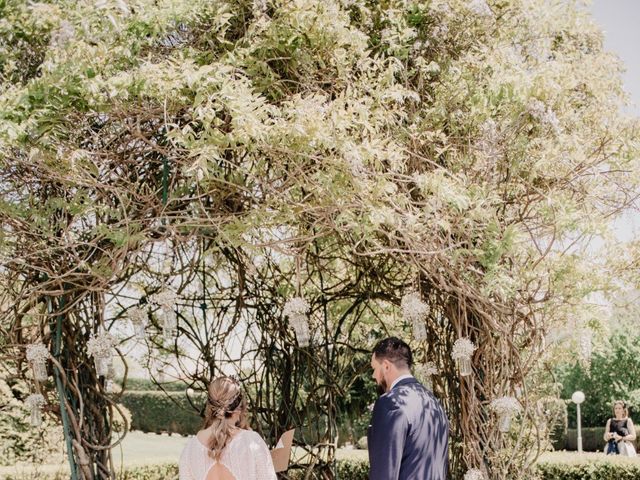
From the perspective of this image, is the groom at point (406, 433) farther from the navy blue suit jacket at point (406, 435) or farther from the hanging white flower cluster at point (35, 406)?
the hanging white flower cluster at point (35, 406)

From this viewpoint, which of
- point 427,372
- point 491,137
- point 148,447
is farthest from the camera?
point 148,447

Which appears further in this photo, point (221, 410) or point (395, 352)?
point (395, 352)

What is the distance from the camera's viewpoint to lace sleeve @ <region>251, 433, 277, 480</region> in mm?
3129

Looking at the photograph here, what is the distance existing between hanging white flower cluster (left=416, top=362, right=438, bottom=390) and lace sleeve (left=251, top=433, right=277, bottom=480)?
1.38 meters

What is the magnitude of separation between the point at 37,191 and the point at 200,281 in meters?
1.55

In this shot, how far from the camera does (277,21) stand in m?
3.55

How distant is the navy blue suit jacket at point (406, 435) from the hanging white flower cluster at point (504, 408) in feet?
2.70

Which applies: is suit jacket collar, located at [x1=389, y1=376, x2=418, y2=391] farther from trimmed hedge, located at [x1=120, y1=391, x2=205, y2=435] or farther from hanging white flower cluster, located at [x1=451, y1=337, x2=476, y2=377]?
trimmed hedge, located at [x1=120, y1=391, x2=205, y2=435]

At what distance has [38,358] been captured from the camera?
155 inches

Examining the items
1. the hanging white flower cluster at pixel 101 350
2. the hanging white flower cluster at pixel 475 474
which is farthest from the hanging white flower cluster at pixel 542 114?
the hanging white flower cluster at pixel 101 350

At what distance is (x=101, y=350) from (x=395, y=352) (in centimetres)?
155

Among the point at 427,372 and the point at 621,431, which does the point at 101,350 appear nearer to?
the point at 427,372

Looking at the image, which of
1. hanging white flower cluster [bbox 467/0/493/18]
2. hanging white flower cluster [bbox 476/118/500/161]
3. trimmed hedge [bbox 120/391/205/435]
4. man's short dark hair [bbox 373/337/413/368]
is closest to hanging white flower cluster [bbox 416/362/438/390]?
man's short dark hair [bbox 373/337/413/368]

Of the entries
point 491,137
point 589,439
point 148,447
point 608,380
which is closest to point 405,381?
point 491,137
